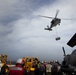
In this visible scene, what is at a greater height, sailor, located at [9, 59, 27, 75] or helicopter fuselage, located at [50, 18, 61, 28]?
helicopter fuselage, located at [50, 18, 61, 28]

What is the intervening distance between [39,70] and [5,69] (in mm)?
3365

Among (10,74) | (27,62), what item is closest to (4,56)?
(27,62)

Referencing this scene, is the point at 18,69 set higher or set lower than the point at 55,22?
lower

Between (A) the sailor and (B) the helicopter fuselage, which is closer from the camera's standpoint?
(A) the sailor

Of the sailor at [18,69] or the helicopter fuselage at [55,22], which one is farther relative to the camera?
the helicopter fuselage at [55,22]

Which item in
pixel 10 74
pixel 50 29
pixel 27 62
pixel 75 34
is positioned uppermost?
pixel 50 29

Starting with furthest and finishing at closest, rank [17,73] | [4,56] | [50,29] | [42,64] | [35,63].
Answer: [50,29] < [4,56] < [35,63] < [42,64] < [17,73]

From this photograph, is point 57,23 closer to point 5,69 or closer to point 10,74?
point 5,69

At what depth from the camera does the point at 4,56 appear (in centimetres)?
2597

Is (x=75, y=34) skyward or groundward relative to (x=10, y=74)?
skyward

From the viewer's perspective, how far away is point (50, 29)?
4912 centimetres

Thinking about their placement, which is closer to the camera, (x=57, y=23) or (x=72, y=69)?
(x=72, y=69)

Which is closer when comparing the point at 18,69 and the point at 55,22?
the point at 18,69

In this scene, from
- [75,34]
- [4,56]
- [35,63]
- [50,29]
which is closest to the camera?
[75,34]
